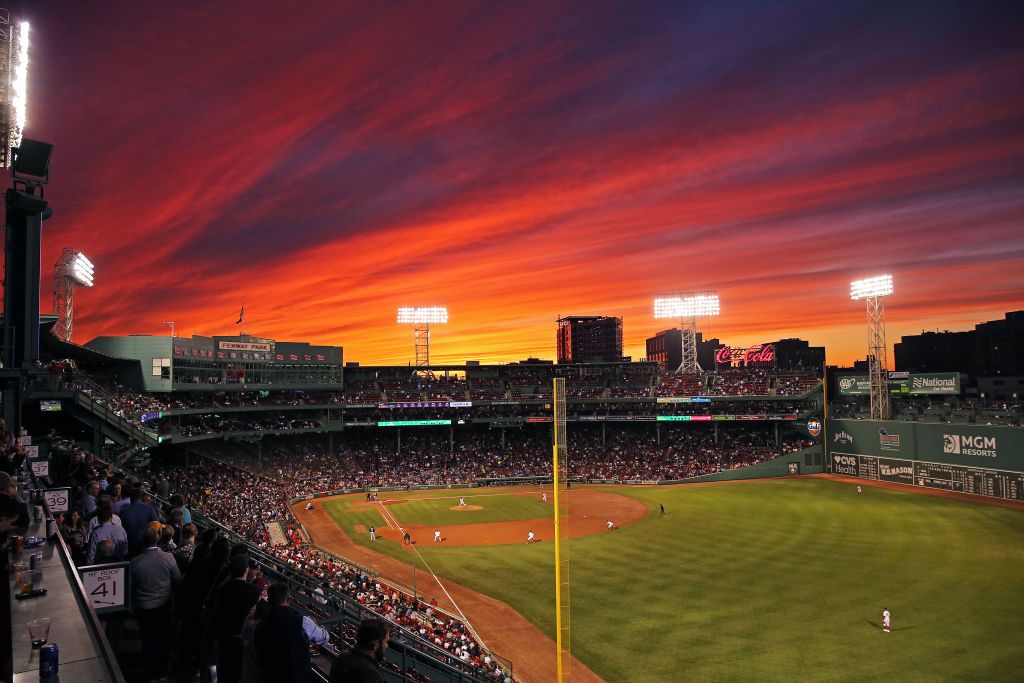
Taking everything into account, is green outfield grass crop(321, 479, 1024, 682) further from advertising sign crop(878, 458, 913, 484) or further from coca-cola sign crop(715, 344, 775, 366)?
coca-cola sign crop(715, 344, 775, 366)

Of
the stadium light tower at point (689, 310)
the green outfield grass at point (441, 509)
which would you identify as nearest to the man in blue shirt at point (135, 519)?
the green outfield grass at point (441, 509)

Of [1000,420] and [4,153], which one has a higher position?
[4,153]

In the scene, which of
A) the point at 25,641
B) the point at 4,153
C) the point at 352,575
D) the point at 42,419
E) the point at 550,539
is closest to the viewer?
the point at 25,641

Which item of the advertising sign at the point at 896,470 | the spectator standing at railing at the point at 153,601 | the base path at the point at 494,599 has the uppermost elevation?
the spectator standing at railing at the point at 153,601

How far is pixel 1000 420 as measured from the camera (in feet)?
161

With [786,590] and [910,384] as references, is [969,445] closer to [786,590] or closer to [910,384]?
[910,384]

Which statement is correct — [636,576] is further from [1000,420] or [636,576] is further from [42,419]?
[1000,420]

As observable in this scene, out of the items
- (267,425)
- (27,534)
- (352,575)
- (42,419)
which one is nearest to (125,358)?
(267,425)

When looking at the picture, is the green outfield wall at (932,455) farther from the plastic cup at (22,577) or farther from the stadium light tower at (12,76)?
the stadium light tower at (12,76)

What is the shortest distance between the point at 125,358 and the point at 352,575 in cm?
3533

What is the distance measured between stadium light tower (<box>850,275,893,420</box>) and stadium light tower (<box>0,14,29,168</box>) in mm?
64254

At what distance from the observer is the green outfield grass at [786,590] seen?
21.0m

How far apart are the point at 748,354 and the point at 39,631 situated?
87481 mm

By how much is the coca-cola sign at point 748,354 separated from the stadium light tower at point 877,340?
20469 mm
